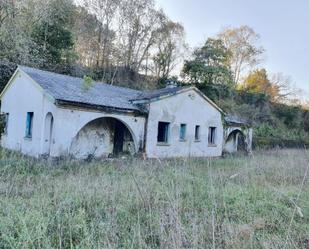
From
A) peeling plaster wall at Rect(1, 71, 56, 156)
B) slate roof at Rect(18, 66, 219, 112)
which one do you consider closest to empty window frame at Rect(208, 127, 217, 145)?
slate roof at Rect(18, 66, 219, 112)

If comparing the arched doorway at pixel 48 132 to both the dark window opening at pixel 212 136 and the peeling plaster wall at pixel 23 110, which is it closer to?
the peeling plaster wall at pixel 23 110

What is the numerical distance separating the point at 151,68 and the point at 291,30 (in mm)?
21707

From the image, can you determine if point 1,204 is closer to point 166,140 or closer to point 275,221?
point 275,221

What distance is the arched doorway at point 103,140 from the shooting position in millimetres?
14723

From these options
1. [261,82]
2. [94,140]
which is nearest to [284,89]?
[261,82]

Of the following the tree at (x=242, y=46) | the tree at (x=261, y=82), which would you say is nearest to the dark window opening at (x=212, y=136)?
the tree at (x=242, y=46)

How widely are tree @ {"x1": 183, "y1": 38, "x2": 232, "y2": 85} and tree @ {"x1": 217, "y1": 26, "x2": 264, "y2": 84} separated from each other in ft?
28.7

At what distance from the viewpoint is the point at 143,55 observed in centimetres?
3325

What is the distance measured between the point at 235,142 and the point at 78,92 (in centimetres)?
1462

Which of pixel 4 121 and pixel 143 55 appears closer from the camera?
pixel 4 121

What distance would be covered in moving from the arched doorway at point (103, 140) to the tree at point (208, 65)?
16.4 meters

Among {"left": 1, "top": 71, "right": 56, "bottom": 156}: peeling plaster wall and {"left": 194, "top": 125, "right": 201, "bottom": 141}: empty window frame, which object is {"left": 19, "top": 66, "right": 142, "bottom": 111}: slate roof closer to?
{"left": 1, "top": 71, "right": 56, "bottom": 156}: peeling plaster wall

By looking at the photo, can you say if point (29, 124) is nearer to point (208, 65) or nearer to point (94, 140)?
point (94, 140)

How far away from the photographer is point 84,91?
15047 millimetres
